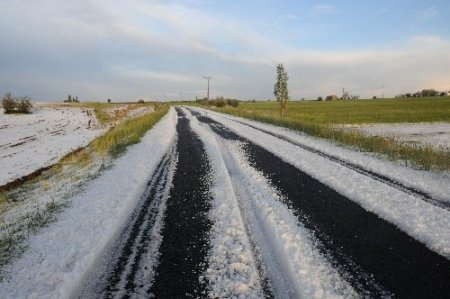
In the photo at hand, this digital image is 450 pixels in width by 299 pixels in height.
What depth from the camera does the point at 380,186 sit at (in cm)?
905

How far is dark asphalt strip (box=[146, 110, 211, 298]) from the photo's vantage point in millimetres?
4562

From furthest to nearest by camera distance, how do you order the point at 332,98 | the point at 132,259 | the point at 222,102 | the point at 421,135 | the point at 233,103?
the point at 332,98 → the point at 233,103 → the point at 222,102 → the point at 421,135 → the point at 132,259

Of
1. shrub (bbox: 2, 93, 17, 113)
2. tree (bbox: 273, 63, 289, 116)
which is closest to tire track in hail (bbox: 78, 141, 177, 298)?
tree (bbox: 273, 63, 289, 116)

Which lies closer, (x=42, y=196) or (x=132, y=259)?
(x=132, y=259)

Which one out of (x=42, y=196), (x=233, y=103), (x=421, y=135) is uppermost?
(x=233, y=103)

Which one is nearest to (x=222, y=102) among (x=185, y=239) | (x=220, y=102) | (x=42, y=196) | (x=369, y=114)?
(x=220, y=102)

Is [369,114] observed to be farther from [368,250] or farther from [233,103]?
[233,103]

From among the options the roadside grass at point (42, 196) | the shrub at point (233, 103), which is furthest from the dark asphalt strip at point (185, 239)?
the shrub at point (233, 103)

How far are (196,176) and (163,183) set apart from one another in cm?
103

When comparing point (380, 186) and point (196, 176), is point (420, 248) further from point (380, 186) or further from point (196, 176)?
point (196, 176)

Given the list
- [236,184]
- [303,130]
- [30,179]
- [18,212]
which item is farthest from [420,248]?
[303,130]

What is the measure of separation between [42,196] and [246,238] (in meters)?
6.11

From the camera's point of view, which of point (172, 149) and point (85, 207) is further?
point (172, 149)

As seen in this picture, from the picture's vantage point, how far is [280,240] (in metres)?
Answer: 5.83
